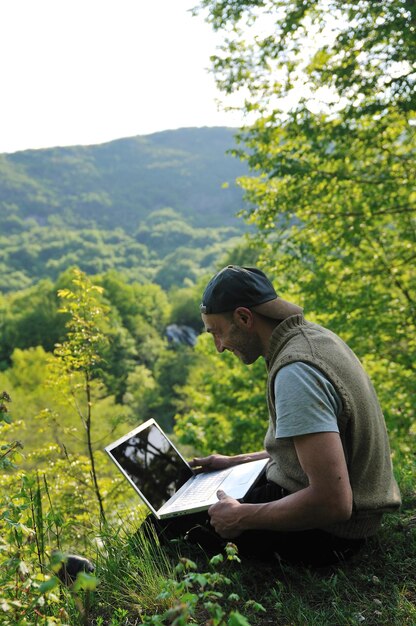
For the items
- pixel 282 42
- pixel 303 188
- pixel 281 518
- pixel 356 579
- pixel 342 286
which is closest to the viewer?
pixel 281 518

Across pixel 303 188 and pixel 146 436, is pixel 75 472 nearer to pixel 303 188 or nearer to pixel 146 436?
pixel 146 436

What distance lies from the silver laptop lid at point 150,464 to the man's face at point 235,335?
2.96 ft

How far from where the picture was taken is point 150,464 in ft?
11.7

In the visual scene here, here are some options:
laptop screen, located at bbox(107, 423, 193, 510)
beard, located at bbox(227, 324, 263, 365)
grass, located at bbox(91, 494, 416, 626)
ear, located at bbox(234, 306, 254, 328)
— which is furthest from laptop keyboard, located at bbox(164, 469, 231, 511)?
ear, located at bbox(234, 306, 254, 328)

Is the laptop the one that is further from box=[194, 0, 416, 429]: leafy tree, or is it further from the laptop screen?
box=[194, 0, 416, 429]: leafy tree

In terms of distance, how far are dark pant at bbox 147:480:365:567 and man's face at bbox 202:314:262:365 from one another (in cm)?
67

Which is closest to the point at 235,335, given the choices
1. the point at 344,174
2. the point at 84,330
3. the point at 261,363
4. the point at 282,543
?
the point at 282,543

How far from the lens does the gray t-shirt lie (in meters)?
2.33

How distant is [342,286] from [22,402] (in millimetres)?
29851

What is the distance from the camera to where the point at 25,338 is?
55688 millimetres

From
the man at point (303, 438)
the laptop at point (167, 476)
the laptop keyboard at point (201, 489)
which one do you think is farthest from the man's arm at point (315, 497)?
the laptop keyboard at point (201, 489)

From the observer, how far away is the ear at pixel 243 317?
285 centimetres

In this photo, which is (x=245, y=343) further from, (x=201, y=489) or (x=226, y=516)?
(x=201, y=489)

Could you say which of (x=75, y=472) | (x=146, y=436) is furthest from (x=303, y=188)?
(x=146, y=436)
